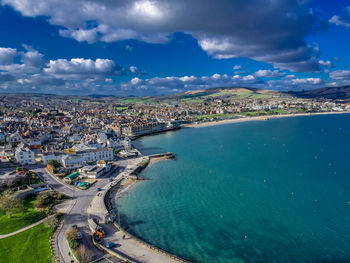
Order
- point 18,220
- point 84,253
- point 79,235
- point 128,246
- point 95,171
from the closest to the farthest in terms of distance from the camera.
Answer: point 84,253, point 128,246, point 79,235, point 18,220, point 95,171

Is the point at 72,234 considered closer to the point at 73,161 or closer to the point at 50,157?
the point at 73,161

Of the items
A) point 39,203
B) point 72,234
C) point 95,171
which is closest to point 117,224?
point 72,234

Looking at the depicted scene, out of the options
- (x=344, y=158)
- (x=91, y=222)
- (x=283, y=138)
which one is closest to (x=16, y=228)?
(x=91, y=222)

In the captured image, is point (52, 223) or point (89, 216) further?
point (89, 216)

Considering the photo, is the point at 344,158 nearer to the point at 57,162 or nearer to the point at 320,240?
the point at 320,240

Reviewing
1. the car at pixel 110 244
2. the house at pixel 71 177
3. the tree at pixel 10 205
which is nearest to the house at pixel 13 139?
the house at pixel 71 177
